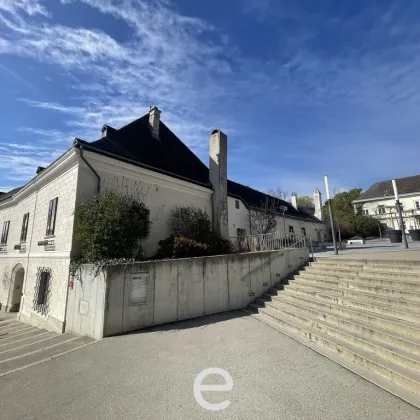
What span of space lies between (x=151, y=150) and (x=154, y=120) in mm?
2847

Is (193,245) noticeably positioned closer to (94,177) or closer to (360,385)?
(94,177)

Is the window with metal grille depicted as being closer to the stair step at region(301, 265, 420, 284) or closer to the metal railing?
the metal railing

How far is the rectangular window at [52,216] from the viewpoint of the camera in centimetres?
1045

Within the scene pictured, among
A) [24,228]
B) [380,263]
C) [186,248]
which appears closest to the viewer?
[380,263]

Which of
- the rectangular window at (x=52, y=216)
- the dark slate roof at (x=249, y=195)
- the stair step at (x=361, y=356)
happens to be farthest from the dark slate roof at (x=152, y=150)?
the stair step at (x=361, y=356)

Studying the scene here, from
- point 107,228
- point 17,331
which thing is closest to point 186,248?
point 107,228

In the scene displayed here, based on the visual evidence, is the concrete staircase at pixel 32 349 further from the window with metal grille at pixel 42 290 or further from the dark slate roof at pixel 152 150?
the dark slate roof at pixel 152 150

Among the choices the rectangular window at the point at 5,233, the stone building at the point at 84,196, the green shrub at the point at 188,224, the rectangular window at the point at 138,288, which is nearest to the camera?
the rectangular window at the point at 138,288

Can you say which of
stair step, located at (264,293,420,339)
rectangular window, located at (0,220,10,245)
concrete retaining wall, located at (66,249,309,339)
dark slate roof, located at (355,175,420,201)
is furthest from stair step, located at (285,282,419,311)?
dark slate roof, located at (355,175,420,201)

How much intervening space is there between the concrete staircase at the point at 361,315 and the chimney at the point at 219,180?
5.78 meters

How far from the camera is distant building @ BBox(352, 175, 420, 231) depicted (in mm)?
35594

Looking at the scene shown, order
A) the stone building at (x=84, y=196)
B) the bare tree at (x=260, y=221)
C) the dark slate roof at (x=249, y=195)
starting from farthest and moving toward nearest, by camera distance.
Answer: the dark slate roof at (x=249, y=195) < the bare tree at (x=260, y=221) < the stone building at (x=84, y=196)

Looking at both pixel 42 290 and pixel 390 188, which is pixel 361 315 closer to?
pixel 42 290

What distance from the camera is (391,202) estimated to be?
38.5m
